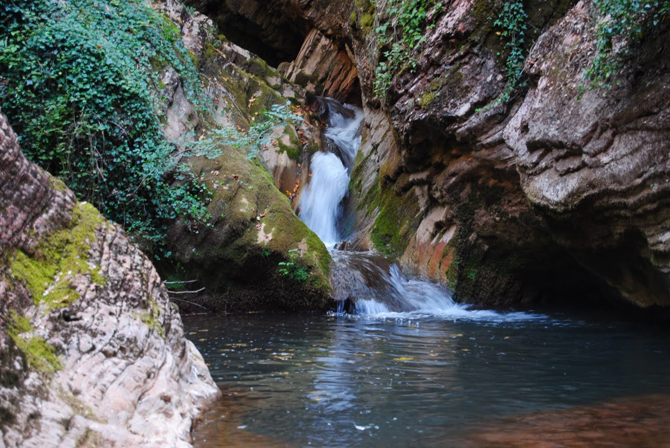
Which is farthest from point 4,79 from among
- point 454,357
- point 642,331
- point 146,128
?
point 642,331

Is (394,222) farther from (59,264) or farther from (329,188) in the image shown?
(59,264)

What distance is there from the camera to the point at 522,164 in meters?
7.93

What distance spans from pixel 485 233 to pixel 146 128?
21.8 ft

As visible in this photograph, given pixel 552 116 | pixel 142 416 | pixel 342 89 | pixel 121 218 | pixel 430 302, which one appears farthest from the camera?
pixel 342 89

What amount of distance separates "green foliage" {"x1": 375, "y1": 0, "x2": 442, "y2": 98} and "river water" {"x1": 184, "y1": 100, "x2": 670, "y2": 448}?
4.36m

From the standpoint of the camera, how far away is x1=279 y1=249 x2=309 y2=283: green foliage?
9.90 m

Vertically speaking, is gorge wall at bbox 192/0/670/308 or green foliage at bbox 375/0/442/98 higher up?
green foliage at bbox 375/0/442/98

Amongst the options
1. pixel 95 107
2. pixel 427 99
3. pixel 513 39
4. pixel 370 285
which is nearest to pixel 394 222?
pixel 370 285

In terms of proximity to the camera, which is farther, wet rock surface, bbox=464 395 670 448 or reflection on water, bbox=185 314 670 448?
reflection on water, bbox=185 314 670 448

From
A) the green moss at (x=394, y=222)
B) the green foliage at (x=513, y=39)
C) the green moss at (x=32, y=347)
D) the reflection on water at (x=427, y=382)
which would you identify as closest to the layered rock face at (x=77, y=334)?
the green moss at (x=32, y=347)

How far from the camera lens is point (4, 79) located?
27.0ft

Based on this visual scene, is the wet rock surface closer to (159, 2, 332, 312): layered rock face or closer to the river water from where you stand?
the river water

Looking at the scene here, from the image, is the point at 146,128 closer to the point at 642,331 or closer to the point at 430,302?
the point at 430,302

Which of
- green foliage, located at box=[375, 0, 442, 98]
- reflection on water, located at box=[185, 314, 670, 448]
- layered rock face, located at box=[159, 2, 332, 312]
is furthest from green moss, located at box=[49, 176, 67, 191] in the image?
green foliage, located at box=[375, 0, 442, 98]
